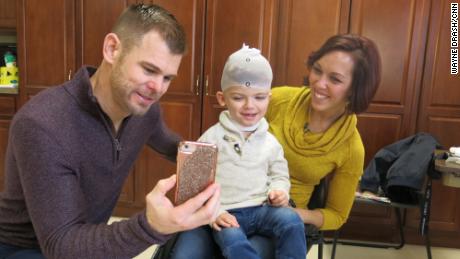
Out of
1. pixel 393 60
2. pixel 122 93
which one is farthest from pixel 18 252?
pixel 393 60

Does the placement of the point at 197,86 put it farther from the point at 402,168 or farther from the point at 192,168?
the point at 192,168

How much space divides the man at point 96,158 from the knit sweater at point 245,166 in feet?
0.87

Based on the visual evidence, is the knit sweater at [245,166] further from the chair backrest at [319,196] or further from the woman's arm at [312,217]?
the chair backrest at [319,196]

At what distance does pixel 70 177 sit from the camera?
900mm

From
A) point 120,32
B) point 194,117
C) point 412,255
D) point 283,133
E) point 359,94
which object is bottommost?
point 412,255

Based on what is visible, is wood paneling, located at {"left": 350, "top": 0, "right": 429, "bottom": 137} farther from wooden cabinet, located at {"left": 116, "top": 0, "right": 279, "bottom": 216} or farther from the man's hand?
→ the man's hand

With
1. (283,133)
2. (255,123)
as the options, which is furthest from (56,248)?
(283,133)

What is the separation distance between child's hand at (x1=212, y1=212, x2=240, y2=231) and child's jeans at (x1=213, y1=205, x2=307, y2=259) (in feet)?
0.04

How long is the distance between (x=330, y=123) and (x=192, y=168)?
2.51 ft

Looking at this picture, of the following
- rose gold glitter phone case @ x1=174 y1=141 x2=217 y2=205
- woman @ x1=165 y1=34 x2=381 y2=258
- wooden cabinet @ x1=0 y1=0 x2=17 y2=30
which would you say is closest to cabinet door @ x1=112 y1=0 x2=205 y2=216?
wooden cabinet @ x1=0 y1=0 x2=17 y2=30

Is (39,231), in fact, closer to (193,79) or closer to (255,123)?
(255,123)

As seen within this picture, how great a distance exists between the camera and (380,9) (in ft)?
8.23

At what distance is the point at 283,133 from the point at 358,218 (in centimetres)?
160

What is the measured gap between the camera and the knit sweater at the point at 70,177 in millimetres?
817
